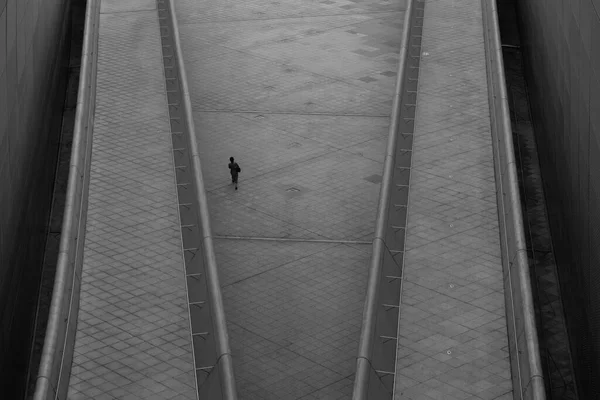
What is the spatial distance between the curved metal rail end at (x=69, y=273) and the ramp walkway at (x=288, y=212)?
0.20 m

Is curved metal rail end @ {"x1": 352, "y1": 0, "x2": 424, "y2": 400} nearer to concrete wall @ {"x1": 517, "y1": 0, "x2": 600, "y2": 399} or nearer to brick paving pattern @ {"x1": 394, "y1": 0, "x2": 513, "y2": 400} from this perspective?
brick paving pattern @ {"x1": 394, "y1": 0, "x2": 513, "y2": 400}

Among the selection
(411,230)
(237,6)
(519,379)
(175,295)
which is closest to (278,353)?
(175,295)

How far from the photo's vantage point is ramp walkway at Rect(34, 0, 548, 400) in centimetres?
1469

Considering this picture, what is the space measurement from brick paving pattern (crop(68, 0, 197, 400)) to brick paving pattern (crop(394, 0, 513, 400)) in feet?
10.5

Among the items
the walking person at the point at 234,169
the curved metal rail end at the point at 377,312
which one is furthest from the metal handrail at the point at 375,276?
the walking person at the point at 234,169

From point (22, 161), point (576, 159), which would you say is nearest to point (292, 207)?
point (22, 161)

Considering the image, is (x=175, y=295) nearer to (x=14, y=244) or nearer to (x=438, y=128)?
(x=14, y=244)

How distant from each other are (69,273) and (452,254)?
5752 mm

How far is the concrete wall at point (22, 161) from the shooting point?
1739 centimetres

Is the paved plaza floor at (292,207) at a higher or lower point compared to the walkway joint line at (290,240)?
higher

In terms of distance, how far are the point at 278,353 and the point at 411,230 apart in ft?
9.80

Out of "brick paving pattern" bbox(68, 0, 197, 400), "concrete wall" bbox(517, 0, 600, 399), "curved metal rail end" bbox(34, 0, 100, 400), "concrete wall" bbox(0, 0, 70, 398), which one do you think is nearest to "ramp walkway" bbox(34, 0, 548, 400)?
"brick paving pattern" bbox(68, 0, 197, 400)

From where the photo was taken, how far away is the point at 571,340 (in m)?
19.0

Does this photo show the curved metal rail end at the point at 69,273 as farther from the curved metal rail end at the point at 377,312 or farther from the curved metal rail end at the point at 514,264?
the curved metal rail end at the point at 514,264
